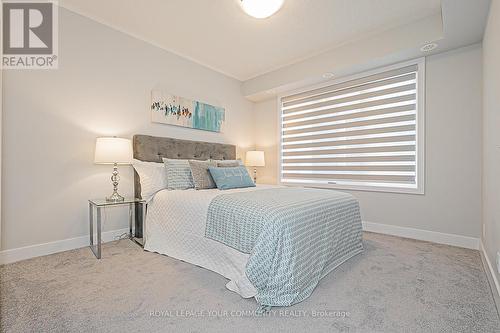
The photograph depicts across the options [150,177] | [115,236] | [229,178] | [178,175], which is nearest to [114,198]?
[150,177]

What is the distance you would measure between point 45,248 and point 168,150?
1647 mm

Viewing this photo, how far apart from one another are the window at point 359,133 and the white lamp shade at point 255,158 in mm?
362

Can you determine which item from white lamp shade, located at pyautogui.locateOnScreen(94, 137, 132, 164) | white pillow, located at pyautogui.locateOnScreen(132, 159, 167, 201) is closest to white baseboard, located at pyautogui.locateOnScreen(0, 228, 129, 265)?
white pillow, located at pyautogui.locateOnScreen(132, 159, 167, 201)

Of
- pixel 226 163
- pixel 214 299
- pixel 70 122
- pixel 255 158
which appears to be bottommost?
pixel 214 299

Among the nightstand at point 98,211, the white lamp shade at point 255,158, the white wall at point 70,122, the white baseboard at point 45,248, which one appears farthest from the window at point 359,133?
the white baseboard at point 45,248

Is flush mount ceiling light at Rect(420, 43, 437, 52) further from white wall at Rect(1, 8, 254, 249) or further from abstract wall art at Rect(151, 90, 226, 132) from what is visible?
white wall at Rect(1, 8, 254, 249)

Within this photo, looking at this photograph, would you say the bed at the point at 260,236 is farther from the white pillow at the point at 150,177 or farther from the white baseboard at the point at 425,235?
the white baseboard at the point at 425,235

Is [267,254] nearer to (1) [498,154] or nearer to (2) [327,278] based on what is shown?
(2) [327,278]

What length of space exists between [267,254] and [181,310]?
2.08 ft

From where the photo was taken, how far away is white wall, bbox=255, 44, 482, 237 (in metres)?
2.63

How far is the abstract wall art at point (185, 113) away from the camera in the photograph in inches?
129

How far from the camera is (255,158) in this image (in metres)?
4.41

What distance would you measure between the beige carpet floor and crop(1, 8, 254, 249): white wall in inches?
20.0

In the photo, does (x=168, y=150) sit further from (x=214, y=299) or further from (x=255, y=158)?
(x=214, y=299)
